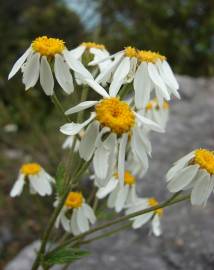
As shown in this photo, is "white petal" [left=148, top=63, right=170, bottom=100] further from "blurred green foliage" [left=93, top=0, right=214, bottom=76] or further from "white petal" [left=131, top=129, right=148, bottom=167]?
"blurred green foliage" [left=93, top=0, right=214, bottom=76]

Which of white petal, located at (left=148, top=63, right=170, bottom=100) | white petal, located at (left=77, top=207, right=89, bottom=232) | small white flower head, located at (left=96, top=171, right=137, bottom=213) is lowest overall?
small white flower head, located at (left=96, top=171, right=137, bottom=213)

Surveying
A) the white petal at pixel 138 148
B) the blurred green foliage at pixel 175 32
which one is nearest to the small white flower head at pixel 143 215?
the white petal at pixel 138 148

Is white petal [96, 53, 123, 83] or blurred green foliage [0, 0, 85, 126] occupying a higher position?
white petal [96, 53, 123, 83]

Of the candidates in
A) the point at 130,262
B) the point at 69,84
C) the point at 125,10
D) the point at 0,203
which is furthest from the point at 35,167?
the point at 125,10

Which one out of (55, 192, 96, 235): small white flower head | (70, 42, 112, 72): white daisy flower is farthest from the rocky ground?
(70, 42, 112, 72): white daisy flower

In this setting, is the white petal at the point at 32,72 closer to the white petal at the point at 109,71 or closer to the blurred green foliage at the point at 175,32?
the white petal at the point at 109,71

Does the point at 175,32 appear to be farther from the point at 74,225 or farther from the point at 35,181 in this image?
the point at 74,225
